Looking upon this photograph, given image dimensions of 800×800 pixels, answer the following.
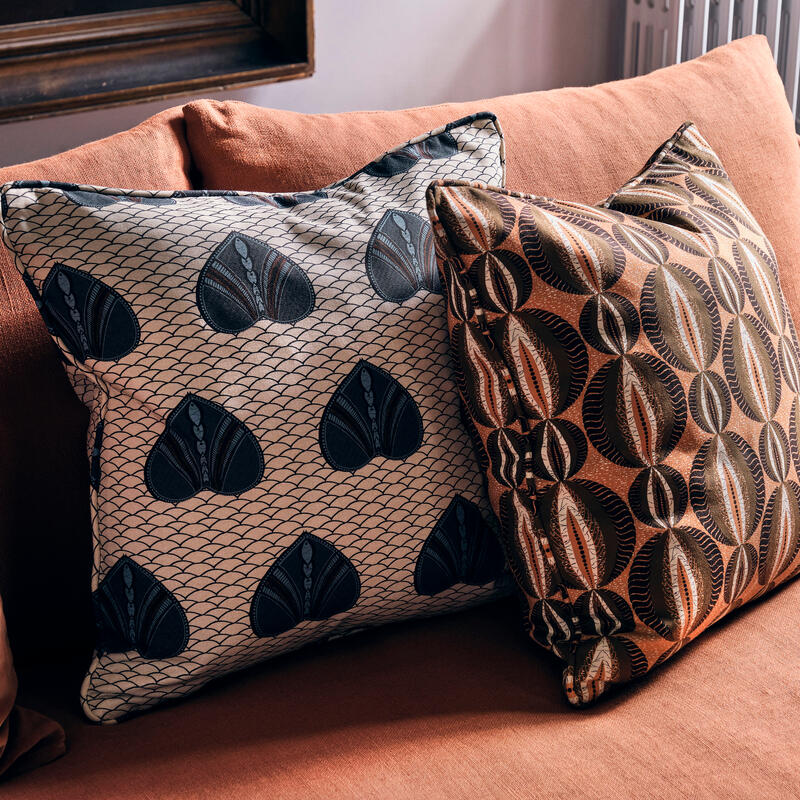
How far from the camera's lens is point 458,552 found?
86 centimetres

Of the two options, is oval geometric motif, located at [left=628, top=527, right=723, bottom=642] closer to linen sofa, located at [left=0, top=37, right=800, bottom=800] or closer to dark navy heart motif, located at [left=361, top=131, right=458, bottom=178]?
linen sofa, located at [left=0, top=37, right=800, bottom=800]

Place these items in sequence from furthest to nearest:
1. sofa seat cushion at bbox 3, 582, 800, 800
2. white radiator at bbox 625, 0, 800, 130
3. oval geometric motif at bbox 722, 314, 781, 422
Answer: white radiator at bbox 625, 0, 800, 130, oval geometric motif at bbox 722, 314, 781, 422, sofa seat cushion at bbox 3, 582, 800, 800

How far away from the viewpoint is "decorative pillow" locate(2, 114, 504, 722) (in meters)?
0.78

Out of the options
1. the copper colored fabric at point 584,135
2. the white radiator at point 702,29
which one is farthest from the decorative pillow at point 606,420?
the white radiator at point 702,29

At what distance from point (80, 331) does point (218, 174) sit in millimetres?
311

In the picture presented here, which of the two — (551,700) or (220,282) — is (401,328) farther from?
(551,700)

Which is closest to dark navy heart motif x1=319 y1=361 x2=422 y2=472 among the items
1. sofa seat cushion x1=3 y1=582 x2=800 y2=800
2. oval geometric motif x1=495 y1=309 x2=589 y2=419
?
oval geometric motif x1=495 y1=309 x2=589 y2=419

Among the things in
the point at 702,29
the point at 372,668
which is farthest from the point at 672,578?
the point at 702,29

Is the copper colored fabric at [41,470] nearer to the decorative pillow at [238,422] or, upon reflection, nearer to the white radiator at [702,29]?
the decorative pillow at [238,422]

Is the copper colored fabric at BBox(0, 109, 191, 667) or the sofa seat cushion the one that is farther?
the copper colored fabric at BBox(0, 109, 191, 667)

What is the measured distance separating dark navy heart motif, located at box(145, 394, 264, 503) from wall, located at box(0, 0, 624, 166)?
2.28 ft

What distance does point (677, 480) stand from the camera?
31.3 inches

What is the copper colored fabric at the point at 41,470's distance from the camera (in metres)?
0.88

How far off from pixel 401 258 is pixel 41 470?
404 millimetres
